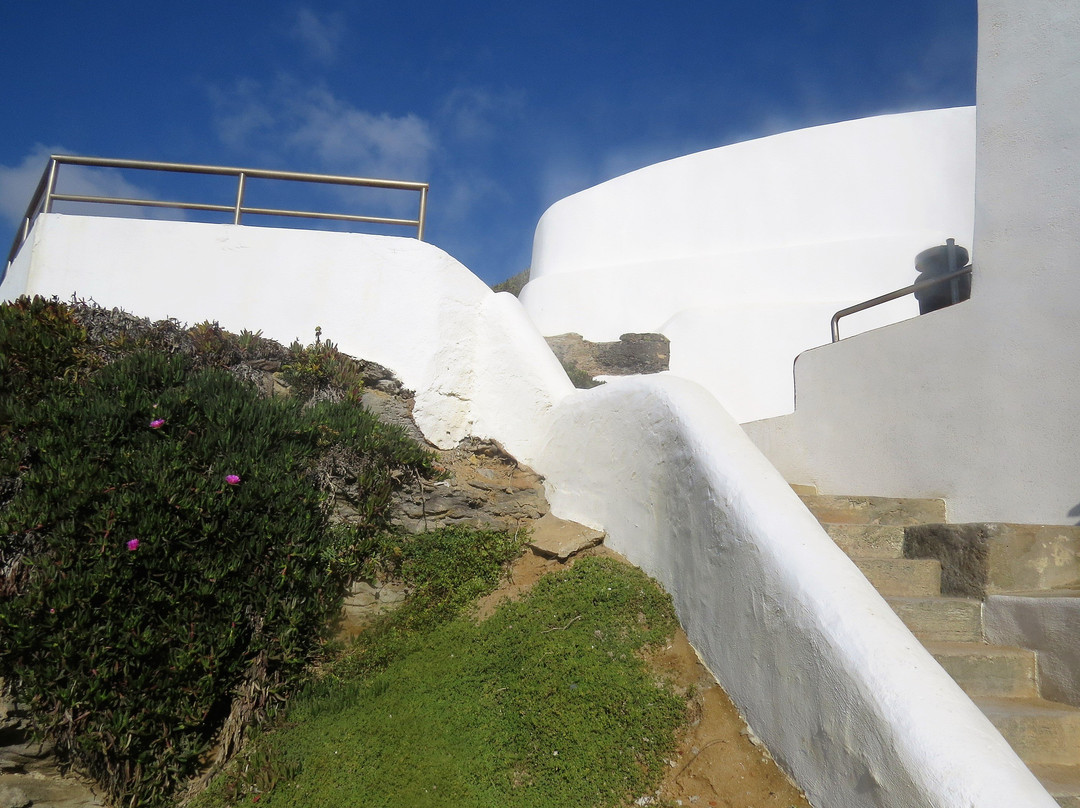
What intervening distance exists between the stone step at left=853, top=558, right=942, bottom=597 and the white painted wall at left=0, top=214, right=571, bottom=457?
125 inches

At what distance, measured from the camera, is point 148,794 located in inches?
145

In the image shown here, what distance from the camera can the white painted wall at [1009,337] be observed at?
422 cm

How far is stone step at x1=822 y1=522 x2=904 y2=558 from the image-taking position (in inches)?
171

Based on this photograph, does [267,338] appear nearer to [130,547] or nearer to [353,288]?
[353,288]

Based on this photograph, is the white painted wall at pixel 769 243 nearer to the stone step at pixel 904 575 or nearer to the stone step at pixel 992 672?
the stone step at pixel 904 575

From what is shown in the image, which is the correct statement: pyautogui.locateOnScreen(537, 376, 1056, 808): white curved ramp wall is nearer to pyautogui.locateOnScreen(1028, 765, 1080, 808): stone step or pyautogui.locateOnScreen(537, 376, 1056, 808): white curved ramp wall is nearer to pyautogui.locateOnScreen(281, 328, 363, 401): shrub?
pyautogui.locateOnScreen(1028, 765, 1080, 808): stone step

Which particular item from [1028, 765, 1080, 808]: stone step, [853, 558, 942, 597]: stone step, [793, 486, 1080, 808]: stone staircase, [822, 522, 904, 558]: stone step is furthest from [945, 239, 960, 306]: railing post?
[1028, 765, 1080, 808]: stone step

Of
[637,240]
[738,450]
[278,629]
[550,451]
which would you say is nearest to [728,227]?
[637,240]

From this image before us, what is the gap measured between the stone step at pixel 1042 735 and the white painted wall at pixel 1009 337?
1539 mm

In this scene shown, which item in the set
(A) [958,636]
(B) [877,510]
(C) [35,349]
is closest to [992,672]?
(A) [958,636]

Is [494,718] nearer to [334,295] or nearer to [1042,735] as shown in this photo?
[1042,735]

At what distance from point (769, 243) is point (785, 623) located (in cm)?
1403

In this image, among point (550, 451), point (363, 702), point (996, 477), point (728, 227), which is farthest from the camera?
point (728, 227)

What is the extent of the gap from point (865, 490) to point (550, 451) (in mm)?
2569
